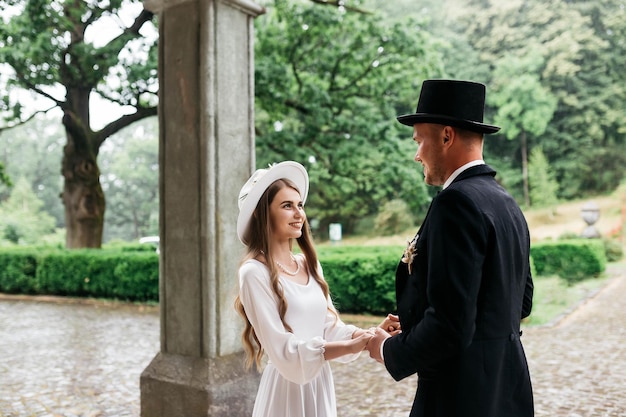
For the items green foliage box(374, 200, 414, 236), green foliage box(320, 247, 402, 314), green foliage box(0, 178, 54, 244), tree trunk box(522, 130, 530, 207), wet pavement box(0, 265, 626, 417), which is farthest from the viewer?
tree trunk box(522, 130, 530, 207)

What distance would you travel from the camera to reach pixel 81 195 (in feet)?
49.0

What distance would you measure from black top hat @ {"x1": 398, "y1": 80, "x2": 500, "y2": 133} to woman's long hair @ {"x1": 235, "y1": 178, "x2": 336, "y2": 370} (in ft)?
2.57

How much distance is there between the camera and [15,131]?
4944 centimetres

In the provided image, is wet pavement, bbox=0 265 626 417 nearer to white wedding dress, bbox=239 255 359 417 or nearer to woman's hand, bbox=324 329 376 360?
white wedding dress, bbox=239 255 359 417

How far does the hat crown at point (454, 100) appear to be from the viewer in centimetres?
187

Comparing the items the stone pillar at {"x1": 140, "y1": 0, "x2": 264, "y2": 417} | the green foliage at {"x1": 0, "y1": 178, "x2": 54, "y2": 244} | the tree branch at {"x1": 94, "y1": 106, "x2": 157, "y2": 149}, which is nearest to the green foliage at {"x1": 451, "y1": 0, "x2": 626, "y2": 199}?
the tree branch at {"x1": 94, "y1": 106, "x2": 157, "y2": 149}

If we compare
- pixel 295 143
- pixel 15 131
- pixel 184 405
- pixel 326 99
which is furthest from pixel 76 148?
pixel 15 131

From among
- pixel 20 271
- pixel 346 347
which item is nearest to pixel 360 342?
pixel 346 347

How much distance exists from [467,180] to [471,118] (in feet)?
0.69

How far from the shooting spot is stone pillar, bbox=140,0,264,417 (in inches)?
148

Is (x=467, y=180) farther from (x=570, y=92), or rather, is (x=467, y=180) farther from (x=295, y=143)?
(x=570, y=92)

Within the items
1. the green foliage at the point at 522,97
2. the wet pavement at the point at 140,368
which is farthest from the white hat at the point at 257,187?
the green foliage at the point at 522,97

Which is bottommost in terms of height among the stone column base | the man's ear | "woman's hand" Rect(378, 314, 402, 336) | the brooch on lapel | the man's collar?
the stone column base

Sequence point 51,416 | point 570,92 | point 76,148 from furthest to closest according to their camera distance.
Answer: point 570,92 → point 76,148 → point 51,416
